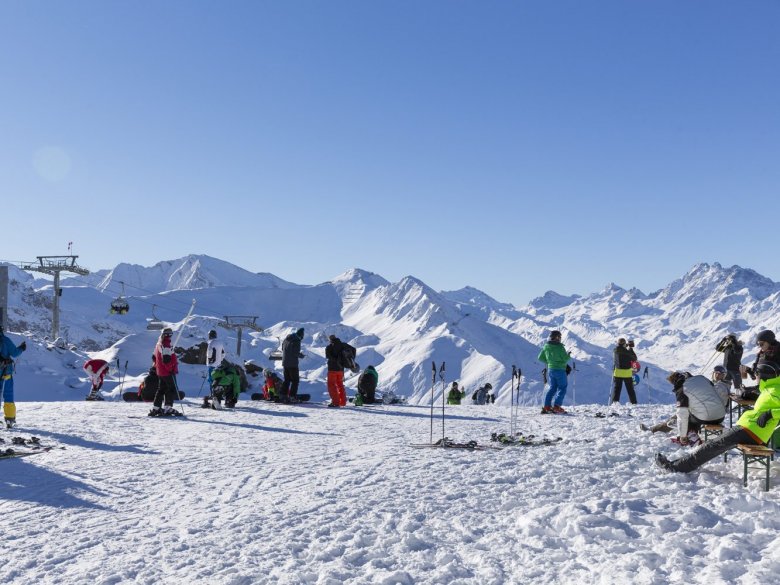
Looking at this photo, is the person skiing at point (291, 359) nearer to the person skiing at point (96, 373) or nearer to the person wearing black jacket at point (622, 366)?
the person skiing at point (96, 373)

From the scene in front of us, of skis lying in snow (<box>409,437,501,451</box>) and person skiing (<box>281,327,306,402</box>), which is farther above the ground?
person skiing (<box>281,327,306,402</box>)

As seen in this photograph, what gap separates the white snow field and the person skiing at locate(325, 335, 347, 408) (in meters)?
6.57

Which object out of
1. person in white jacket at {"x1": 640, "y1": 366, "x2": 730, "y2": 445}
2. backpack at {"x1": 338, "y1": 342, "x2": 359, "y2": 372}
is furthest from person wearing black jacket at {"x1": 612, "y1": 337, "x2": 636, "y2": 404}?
person in white jacket at {"x1": 640, "y1": 366, "x2": 730, "y2": 445}

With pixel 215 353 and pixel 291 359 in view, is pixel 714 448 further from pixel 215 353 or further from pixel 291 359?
pixel 215 353

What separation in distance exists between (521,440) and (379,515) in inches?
181

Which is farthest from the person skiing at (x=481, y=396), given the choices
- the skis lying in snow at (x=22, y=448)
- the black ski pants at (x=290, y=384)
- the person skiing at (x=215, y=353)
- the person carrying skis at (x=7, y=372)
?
the skis lying in snow at (x=22, y=448)

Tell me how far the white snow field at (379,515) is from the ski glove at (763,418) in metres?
0.67

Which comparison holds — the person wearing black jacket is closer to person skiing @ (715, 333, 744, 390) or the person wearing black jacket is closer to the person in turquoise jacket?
the person in turquoise jacket

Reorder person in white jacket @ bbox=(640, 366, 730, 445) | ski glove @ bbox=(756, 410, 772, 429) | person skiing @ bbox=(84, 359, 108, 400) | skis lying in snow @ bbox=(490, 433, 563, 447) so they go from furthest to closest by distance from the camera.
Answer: person skiing @ bbox=(84, 359, 108, 400)
skis lying in snow @ bbox=(490, 433, 563, 447)
person in white jacket @ bbox=(640, 366, 730, 445)
ski glove @ bbox=(756, 410, 772, 429)

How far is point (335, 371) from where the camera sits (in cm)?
1706

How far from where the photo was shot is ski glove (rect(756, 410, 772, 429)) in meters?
6.60

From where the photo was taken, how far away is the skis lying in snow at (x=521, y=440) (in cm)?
1001

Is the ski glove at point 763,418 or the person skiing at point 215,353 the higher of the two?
the person skiing at point 215,353

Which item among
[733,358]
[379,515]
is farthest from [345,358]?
[379,515]
